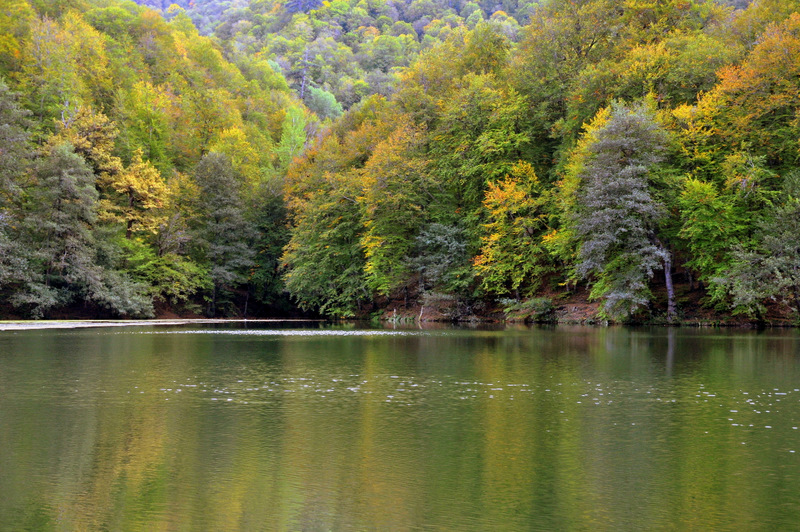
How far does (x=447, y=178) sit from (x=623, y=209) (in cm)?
1716

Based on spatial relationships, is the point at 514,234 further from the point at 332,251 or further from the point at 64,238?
the point at 64,238

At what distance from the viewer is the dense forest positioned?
124ft

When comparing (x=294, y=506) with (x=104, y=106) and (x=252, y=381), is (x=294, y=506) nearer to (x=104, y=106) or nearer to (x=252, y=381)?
(x=252, y=381)

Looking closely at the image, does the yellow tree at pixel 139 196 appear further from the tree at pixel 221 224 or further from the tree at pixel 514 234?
the tree at pixel 514 234

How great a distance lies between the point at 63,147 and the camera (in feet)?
161

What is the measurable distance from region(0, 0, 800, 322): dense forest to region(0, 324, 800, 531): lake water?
21.4 metres

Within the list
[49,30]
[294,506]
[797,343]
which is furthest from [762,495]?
[49,30]

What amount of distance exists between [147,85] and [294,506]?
70.5 m

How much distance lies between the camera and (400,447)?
29.2 feet

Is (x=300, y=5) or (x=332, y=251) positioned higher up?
(x=300, y=5)

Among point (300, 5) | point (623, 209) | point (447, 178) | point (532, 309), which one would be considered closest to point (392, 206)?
point (447, 178)

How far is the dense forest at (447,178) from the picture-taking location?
37750mm

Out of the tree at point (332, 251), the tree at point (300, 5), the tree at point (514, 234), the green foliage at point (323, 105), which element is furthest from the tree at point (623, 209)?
the tree at point (300, 5)

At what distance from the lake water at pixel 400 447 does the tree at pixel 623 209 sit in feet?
65.1
